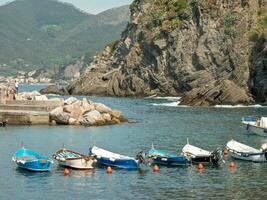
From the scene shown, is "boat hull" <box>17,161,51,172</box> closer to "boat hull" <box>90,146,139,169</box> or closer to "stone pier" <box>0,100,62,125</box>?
"boat hull" <box>90,146,139,169</box>

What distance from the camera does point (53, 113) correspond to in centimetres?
10606

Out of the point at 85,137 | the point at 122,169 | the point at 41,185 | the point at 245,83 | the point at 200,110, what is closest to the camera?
the point at 41,185

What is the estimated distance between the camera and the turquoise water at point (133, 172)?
55.4 meters

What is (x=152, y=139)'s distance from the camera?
91.9m

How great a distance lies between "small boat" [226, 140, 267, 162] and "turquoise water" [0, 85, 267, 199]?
1203 millimetres

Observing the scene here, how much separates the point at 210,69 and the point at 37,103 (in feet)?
321

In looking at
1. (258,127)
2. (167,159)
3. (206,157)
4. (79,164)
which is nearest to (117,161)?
(79,164)

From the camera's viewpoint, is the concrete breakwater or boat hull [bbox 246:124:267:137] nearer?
boat hull [bbox 246:124:267:137]

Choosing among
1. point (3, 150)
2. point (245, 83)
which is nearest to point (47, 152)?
point (3, 150)

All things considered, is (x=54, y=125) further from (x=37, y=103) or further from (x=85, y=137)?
(x=85, y=137)

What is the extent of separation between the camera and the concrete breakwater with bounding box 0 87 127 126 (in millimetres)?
105562

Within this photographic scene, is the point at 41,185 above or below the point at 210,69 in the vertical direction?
below

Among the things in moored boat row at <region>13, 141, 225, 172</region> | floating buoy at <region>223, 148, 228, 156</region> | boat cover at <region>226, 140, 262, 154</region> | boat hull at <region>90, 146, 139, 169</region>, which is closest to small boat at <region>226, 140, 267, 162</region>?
boat cover at <region>226, 140, 262, 154</region>

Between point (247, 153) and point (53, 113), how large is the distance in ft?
140
